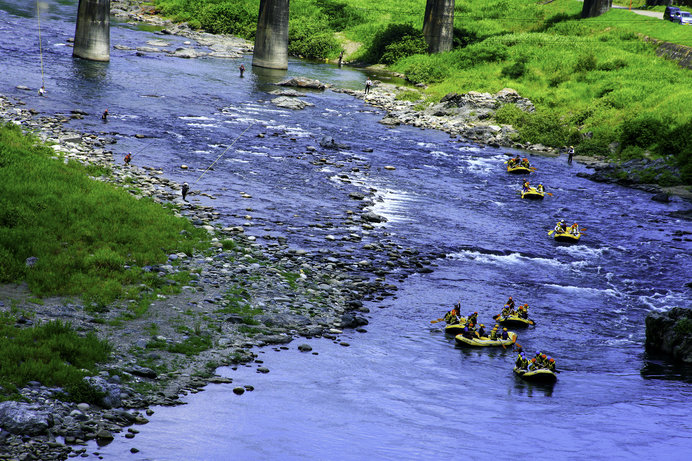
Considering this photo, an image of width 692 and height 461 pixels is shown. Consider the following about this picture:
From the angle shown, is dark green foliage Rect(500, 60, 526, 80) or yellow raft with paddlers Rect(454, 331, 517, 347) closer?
yellow raft with paddlers Rect(454, 331, 517, 347)

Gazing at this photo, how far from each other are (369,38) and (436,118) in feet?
99.2

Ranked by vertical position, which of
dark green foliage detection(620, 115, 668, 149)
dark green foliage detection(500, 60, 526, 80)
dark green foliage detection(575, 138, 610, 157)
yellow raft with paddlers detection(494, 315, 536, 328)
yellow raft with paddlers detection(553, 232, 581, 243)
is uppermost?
dark green foliage detection(500, 60, 526, 80)

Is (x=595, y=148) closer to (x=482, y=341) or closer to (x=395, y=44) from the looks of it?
(x=482, y=341)

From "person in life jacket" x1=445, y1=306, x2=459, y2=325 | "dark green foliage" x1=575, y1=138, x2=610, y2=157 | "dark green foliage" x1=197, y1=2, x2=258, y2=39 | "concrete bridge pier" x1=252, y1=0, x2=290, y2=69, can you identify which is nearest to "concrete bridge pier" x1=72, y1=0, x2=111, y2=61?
"concrete bridge pier" x1=252, y1=0, x2=290, y2=69

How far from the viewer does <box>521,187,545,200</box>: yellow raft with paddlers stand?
120 ft

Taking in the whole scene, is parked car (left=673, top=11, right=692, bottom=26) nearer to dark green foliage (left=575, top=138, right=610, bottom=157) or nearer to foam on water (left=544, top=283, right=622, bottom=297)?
dark green foliage (left=575, top=138, right=610, bottom=157)

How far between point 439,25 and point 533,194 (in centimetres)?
4262

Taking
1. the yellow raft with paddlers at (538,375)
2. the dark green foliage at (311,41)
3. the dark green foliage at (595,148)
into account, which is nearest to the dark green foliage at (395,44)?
the dark green foliage at (311,41)

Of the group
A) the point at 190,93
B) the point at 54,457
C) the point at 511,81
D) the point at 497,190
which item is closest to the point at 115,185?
the point at 54,457

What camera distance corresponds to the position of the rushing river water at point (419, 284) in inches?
619

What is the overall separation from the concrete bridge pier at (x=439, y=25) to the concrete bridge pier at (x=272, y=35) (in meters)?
17.1

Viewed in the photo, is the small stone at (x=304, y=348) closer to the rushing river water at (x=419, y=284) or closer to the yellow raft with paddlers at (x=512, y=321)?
the rushing river water at (x=419, y=284)

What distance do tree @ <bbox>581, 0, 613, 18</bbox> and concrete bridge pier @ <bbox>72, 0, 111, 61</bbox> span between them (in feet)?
169

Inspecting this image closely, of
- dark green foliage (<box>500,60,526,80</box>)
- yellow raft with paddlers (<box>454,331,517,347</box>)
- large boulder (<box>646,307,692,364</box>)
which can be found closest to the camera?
yellow raft with paddlers (<box>454,331,517,347</box>)
